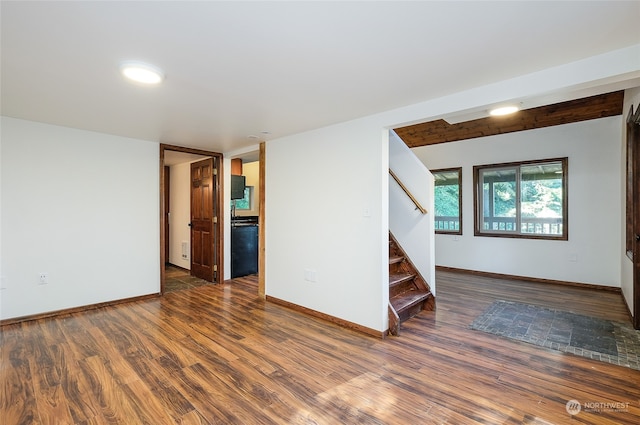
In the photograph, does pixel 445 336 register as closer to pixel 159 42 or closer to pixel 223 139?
pixel 159 42

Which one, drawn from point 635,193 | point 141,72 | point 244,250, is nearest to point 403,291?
point 635,193

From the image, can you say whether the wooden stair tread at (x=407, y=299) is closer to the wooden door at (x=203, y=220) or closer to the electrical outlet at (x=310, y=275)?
the electrical outlet at (x=310, y=275)

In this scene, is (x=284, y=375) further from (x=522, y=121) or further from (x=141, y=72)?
(x=522, y=121)

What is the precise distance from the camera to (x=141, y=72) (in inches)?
83.8

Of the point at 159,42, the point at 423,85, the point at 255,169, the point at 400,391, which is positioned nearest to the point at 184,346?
the point at 400,391

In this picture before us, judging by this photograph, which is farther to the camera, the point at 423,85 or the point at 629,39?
the point at 423,85

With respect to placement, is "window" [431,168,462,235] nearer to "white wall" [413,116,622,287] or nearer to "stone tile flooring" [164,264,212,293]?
"white wall" [413,116,622,287]

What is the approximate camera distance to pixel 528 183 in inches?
209

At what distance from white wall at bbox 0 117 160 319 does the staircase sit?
3311 millimetres

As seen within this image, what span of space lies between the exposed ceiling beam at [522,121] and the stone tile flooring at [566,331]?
2.92m

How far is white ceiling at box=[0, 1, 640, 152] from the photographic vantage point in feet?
4.94

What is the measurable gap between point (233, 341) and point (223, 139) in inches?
103

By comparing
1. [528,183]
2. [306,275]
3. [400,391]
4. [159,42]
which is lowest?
[400,391]

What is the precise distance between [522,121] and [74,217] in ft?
21.6
